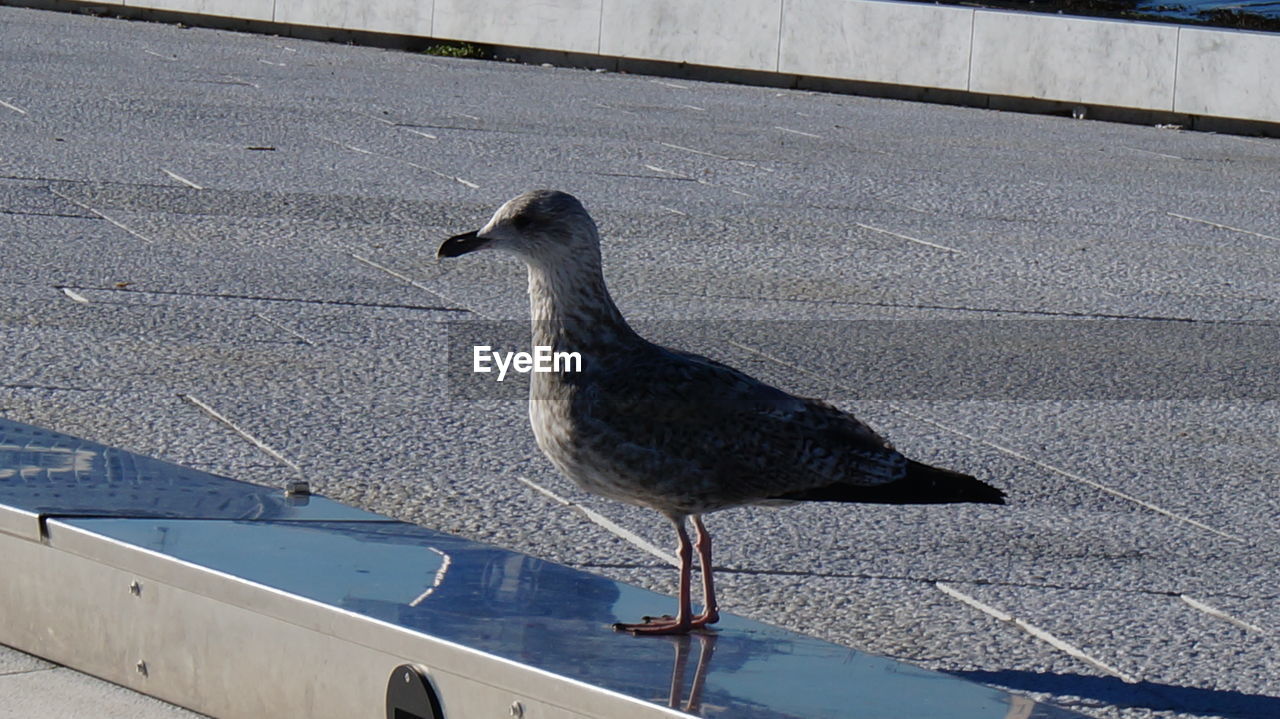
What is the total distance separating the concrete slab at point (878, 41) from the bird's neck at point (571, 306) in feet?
63.6

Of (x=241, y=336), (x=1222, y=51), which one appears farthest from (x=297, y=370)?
(x=1222, y=51)

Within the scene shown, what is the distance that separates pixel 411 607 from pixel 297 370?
3865 mm

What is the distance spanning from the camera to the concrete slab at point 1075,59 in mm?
21672

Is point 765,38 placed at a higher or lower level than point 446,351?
higher

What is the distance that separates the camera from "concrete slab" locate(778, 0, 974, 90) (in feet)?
75.3

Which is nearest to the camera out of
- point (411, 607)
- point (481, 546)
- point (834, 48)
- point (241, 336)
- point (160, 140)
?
point (411, 607)

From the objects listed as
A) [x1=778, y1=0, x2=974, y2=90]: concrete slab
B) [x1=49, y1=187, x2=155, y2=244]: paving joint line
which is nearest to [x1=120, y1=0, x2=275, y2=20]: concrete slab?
[x1=778, y1=0, x2=974, y2=90]: concrete slab

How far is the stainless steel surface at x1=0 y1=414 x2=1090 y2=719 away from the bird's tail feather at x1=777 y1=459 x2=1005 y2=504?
38cm

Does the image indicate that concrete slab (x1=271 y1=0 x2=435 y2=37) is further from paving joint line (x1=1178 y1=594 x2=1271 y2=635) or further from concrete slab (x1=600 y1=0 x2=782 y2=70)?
paving joint line (x1=1178 y1=594 x2=1271 y2=635)

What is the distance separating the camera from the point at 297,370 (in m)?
7.98

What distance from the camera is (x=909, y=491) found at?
171 inches

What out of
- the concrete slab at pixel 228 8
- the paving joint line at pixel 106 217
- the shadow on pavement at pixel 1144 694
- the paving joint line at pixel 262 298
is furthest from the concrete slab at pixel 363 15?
the shadow on pavement at pixel 1144 694

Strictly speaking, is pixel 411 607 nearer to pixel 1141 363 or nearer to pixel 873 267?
pixel 1141 363

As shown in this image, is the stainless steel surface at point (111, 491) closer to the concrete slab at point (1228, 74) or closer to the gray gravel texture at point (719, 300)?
the gray gravel texture at point (719, 300)
